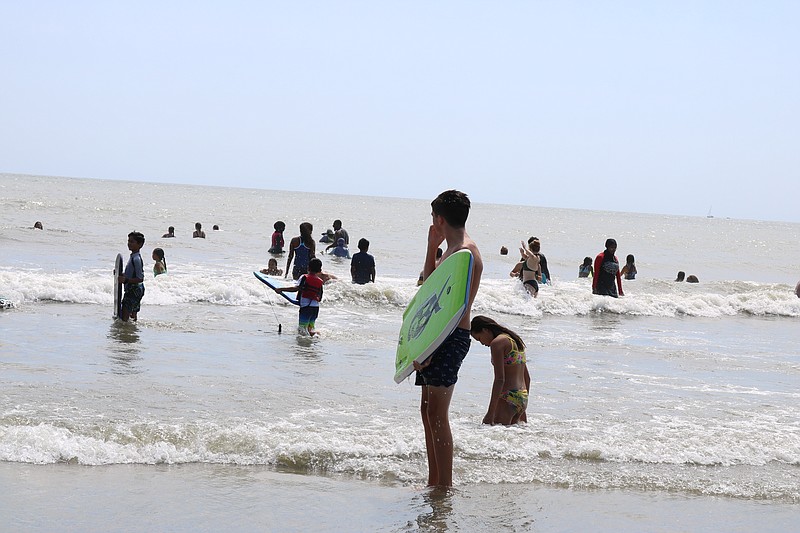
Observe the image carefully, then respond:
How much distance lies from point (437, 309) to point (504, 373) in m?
2.54

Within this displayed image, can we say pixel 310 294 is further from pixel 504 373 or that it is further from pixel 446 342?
pixel 446 342

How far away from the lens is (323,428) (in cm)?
714

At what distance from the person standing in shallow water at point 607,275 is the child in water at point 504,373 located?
1032 cm

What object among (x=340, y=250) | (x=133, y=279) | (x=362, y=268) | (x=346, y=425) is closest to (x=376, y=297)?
(x=362, y=268)

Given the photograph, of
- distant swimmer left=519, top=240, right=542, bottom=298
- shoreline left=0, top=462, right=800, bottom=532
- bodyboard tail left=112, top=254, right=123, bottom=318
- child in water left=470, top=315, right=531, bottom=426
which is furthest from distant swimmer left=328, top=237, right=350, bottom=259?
shoreline left=0, top=462, right=800, bottom=532

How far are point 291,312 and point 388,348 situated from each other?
4.13 m

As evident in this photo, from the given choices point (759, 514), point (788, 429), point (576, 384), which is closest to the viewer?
point (759, 514)

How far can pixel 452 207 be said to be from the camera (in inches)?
202

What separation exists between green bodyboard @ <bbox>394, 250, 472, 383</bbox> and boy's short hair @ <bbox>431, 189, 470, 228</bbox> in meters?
0.19

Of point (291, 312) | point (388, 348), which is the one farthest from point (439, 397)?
point (291, 312)

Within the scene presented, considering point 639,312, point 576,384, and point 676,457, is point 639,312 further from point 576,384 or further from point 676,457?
point 676,457

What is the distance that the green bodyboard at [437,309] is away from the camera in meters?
5.01

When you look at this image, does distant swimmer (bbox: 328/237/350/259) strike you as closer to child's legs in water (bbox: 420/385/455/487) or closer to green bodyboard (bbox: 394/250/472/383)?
child's legs in water (bbox: 420/385/455/487)

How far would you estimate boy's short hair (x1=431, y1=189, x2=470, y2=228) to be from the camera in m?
5.13
